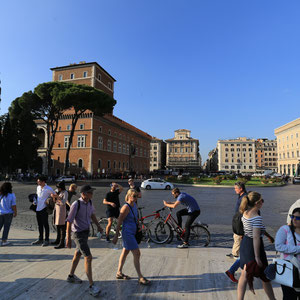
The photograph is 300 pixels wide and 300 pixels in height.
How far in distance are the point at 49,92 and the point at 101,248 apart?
32670 millimetres

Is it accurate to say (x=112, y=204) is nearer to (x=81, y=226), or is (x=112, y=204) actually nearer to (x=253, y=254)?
(x=81, y=226)

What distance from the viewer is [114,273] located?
4.10 meters

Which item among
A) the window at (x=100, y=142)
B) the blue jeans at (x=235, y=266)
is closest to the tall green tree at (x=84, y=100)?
the window at (x=100, y=142)

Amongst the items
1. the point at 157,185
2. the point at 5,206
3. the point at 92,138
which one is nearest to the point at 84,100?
the point at 92,138

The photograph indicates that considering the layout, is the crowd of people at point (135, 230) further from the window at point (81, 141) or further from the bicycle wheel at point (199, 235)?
the window at point (81, 141)

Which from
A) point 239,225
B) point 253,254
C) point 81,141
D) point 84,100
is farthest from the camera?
point 81,141

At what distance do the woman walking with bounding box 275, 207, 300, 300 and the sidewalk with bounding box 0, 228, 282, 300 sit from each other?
1.05 meters

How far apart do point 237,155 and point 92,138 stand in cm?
7850

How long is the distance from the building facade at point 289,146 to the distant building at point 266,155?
35.9m

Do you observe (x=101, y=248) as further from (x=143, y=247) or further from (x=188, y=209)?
(x=188, y=209)

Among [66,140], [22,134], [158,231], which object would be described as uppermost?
[66,140]

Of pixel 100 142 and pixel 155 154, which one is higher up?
pixel 155 154

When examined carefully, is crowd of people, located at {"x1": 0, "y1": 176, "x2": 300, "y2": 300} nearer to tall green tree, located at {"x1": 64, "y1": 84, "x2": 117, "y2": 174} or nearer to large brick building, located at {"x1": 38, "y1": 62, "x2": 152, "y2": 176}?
tall green tree, located at {"x1": 64, "y1": 84, "x2": 117, "y2": 174}

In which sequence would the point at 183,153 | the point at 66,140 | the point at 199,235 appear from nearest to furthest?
the point at 199,235, the point at 66,140, the point at 183,153
